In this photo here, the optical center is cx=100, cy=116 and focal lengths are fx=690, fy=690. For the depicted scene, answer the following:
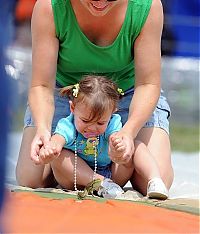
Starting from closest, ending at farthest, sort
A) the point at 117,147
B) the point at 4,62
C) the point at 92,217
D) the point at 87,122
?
the point at 4,62 < the point at 92,217 < the point at 117,147 < the point at 87,122

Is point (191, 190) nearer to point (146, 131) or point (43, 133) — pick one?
point (146, 131)

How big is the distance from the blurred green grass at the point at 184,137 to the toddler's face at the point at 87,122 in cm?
167

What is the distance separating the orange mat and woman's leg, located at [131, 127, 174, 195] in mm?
376

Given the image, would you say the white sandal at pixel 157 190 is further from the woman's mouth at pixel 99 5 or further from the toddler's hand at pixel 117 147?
the woman's mouth at pixel 99 5

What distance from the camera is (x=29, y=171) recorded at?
1994 millimetres

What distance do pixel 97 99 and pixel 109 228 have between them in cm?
53

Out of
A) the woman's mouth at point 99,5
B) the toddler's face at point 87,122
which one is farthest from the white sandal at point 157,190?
the woman's mouth at point 99,5

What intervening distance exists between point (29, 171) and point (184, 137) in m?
2.12

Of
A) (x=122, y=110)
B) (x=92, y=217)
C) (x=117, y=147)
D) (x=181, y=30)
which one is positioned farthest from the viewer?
(x=181, y=30)

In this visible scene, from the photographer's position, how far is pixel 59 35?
1.88 meters

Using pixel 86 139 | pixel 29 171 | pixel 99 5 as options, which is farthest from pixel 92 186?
pixel 99 5

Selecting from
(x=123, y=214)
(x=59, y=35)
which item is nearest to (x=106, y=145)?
(x=59, y=35)

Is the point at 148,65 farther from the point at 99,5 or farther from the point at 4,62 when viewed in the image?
the point at 4,62

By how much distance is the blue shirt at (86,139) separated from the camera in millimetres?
1853
